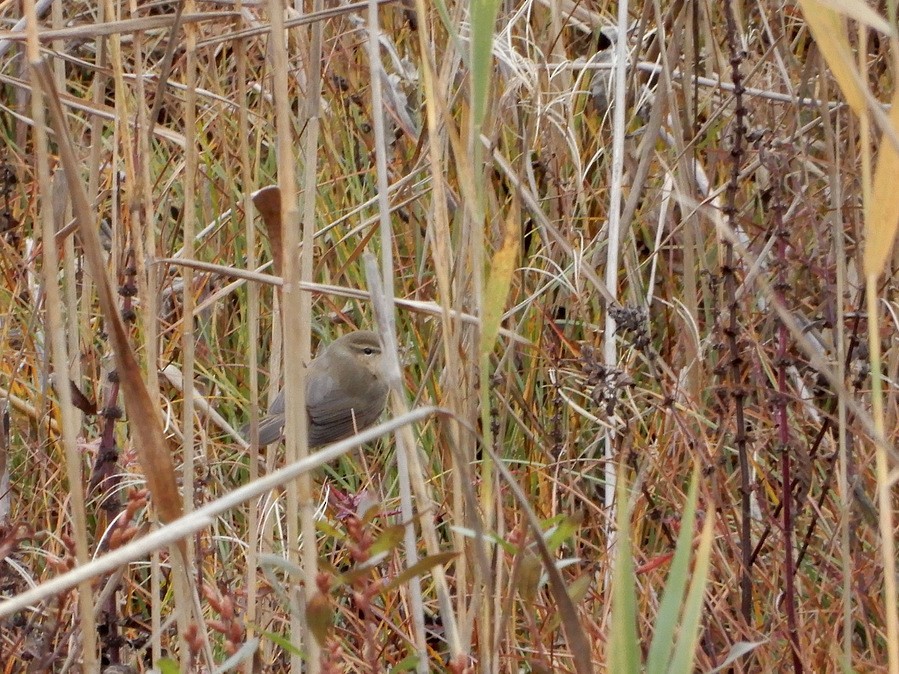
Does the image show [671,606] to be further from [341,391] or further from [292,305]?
[341,391]

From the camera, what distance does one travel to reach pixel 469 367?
1396mm

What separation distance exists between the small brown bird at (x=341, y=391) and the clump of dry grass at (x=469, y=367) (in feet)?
0.30

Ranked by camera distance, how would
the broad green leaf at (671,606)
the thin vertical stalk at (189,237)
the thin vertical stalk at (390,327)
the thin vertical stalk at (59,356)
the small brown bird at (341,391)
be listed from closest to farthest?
the broad green leaf at (671,606) → the thin vertical stalk at (59,356) → the thin vertical stalk at (390,327) → the thin vertical stalk at (189,237) → the small brown bird at (341,391)

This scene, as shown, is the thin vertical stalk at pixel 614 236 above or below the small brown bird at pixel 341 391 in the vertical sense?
above

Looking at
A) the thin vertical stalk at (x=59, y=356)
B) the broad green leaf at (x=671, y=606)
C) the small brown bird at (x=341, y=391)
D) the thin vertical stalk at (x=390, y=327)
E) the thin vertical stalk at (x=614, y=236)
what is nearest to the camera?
the broad green leaf at (x=671, y=606)

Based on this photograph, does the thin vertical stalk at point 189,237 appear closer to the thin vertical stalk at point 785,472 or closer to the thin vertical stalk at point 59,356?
the thin vertical stalk at point 59,356

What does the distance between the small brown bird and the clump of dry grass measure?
0.09 m

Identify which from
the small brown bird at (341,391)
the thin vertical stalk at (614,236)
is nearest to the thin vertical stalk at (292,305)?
the thin vertical stalk at (614,236)

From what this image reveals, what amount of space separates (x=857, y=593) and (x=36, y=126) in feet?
4.13

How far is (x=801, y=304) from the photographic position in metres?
2.39

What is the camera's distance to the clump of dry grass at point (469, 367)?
1128 mm

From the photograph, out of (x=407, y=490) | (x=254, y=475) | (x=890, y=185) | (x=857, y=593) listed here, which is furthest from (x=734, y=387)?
(x=890, y=185)

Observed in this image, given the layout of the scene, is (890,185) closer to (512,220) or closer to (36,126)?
(512,220)

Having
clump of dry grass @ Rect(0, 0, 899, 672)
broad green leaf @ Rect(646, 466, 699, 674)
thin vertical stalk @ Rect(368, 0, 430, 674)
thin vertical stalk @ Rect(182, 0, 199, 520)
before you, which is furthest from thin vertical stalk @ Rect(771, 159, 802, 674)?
thin vertical stalk @ Rect(182, 0, 199, 520)
